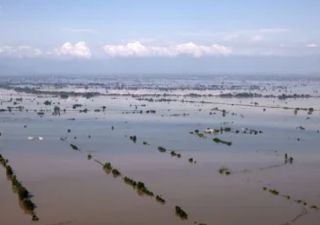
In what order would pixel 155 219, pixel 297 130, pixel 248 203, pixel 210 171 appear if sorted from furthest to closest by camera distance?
1. pixel 297 130
2. pixel 210 171
3. pixel 248 203
4. pixel 155 219

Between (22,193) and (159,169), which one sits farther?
(159,169)

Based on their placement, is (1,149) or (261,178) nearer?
(261,178)

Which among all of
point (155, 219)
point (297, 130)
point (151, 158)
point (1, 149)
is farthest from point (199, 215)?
point (297, 130)

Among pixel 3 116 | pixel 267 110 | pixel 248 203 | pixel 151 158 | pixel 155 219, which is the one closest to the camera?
pixel 155 219

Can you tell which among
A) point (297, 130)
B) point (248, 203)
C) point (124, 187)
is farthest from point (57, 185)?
point (297, 130)

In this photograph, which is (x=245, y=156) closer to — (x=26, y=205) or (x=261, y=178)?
(x=261, y=178)

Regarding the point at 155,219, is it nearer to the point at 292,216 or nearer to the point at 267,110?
the point at 292,216
